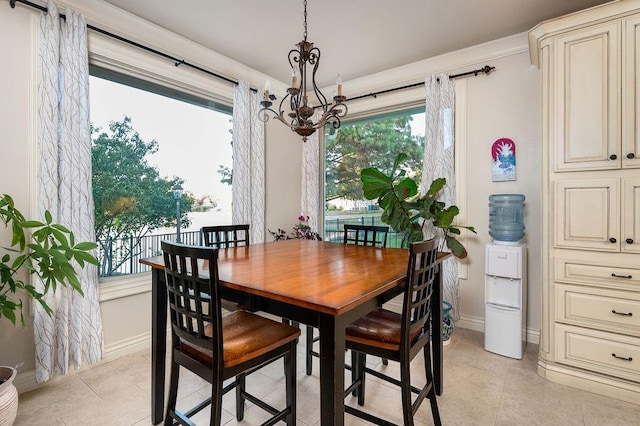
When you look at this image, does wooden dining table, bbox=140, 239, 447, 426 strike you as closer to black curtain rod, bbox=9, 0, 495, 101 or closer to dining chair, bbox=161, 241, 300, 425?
dining chair, bbox=161, 241, 300, 425

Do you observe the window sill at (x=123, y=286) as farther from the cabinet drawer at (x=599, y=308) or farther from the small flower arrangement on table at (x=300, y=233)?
the cabinet drawer at (x=599, y=308)

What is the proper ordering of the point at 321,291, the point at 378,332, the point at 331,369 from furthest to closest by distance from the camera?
1. the point at 378,332
2. the point at 321,291
3. the point at 331,369

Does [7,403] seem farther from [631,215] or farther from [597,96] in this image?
[597,96]

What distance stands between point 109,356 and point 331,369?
2.24 m

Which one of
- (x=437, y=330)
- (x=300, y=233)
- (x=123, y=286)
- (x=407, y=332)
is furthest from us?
(x=300, y=233)

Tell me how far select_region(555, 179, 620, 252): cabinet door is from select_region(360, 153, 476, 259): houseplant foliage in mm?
764

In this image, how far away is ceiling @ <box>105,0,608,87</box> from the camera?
8.02 ft

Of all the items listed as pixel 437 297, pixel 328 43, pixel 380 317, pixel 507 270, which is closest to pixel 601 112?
pixel 507 270

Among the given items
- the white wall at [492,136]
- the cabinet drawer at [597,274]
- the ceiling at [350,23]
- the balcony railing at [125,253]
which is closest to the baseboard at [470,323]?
the white wall at [492,136]

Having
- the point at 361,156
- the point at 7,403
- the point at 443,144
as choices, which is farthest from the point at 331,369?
the point at 361,156

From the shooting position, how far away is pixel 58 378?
2.27m

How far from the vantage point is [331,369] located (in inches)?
48.0

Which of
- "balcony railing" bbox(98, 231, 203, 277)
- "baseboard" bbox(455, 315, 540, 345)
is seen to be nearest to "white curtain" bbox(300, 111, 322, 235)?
"balcony railing" bbox(98, 231, 203, 277)

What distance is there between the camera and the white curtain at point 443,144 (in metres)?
3.18
